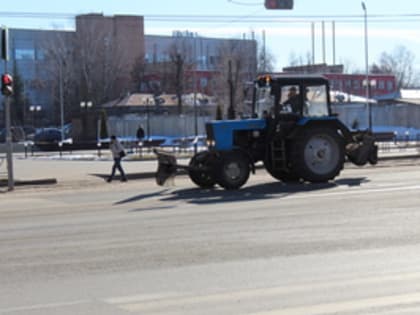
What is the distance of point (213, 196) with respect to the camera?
61.3ft

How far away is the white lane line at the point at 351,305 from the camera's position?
24.0ft

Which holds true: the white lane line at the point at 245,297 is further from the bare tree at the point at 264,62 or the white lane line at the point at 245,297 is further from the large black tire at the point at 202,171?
the bare tree at the point at 264,62

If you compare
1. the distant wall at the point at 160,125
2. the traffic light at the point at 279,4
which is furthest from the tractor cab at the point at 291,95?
the distant wall at the point at 160,125

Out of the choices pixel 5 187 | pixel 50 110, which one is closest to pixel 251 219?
pixel 5 187

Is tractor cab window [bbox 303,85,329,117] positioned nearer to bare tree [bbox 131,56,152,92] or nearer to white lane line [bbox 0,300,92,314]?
white lane line [bbox 0,300,92,314]

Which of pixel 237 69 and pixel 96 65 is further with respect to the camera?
pixel 96 65

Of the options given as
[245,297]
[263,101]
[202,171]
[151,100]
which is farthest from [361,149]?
[151,100]

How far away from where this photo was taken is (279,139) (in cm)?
2056

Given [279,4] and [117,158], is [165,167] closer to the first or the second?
[117,158]

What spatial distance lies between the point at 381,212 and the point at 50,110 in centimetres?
10158

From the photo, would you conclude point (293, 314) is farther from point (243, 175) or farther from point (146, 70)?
point (146, 70)

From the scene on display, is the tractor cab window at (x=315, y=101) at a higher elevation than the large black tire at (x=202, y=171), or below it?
higher

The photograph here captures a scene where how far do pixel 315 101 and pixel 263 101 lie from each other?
53.9 inches

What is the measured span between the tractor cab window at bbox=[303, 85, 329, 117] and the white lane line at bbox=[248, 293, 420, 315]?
13.3m
